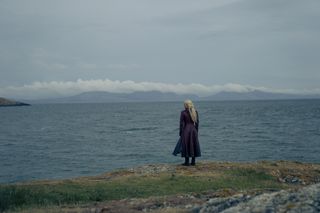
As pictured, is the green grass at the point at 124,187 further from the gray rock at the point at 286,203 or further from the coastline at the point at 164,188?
the gray rock at the point at 286,203

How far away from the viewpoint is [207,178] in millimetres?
17797

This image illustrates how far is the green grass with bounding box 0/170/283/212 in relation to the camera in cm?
1419

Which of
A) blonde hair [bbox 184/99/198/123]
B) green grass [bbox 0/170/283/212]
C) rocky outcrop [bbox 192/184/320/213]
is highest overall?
blonde hair [bbox 184/99/198/123]

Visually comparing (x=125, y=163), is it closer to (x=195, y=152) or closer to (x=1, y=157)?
(x=1, y=157)

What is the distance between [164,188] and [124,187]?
4.74 ft

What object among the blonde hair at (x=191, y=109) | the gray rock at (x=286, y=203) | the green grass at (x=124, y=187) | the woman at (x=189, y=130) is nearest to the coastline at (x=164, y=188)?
the green grass at (x=124, y=187)

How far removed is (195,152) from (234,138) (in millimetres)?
33294

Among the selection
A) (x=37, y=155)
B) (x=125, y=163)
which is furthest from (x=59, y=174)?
(x=37, y=155)

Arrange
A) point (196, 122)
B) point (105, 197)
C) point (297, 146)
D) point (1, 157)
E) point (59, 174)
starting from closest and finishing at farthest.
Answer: point (105, 197)
point (196, 122)
point (59, 174)
point (1, 157)
point (297, 146)

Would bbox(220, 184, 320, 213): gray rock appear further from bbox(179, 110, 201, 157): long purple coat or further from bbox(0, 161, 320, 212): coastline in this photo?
bbox(179, 110, 201, 157): long purple coat

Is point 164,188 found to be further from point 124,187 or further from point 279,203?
point 279,203

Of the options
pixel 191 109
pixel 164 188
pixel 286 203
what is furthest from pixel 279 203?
pixel 191 109

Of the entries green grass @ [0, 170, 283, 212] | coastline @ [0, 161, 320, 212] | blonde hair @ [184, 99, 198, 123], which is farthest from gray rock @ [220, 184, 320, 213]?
blonde hair @ [184, 99, 198, 123]

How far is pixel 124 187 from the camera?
16500mm
